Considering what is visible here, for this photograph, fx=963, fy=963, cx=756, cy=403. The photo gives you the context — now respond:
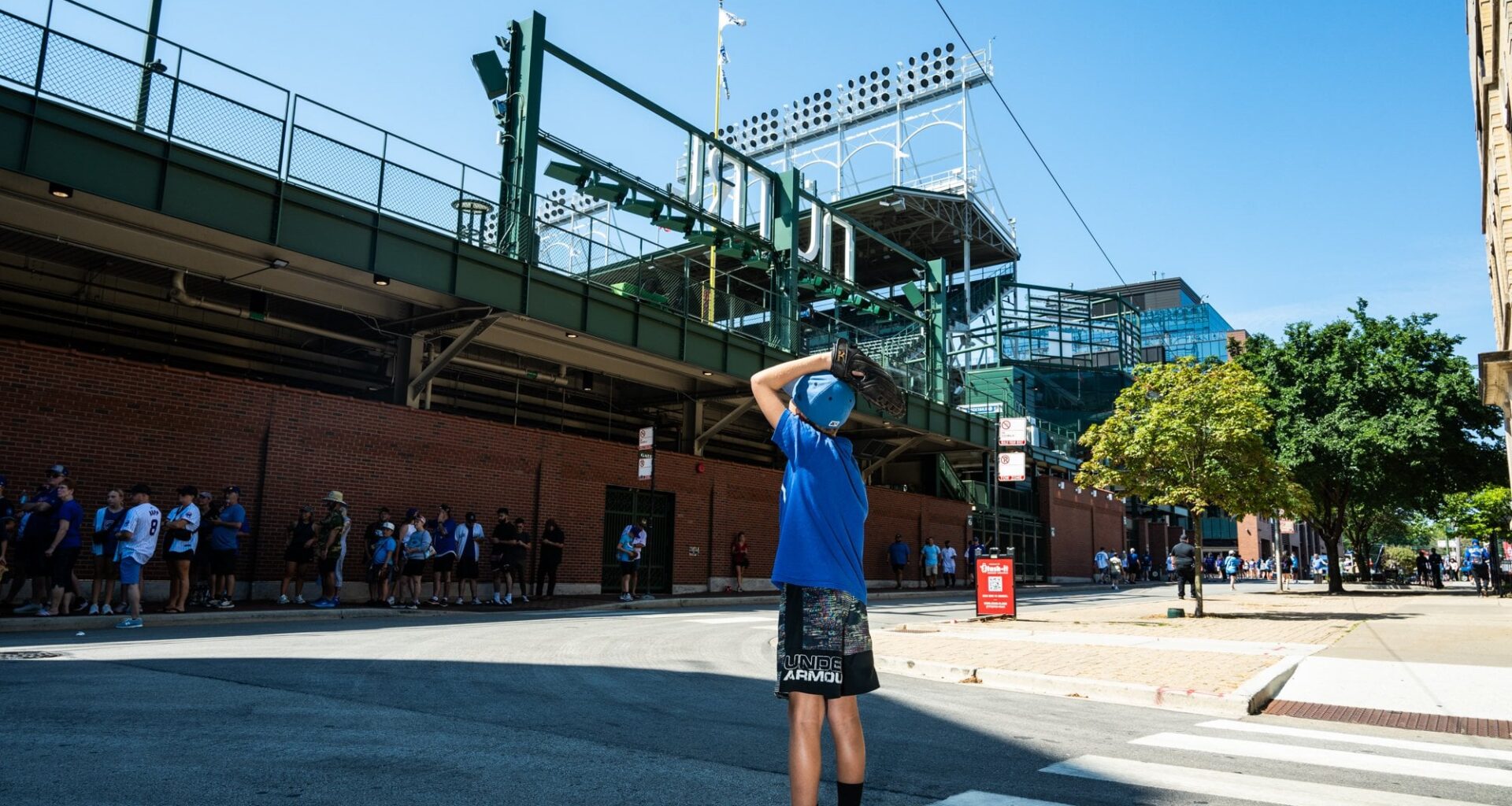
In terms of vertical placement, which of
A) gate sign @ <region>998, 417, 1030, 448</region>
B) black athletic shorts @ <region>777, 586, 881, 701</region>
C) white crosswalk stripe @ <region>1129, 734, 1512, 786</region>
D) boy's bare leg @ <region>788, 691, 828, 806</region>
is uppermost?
gate sign @ <region>998, 417, 1030, 448</region>

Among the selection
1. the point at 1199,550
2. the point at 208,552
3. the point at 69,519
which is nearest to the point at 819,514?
the point at 69,519

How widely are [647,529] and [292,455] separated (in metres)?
9.63

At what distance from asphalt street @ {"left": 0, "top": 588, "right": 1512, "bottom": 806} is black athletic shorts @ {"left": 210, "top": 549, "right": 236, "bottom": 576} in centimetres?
552

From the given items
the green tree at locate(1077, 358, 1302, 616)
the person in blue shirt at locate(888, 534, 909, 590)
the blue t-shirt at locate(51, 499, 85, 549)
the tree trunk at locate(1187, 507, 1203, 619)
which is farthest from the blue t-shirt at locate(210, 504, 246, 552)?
the person in blue shirt at locate(888, 534, 909, 590)

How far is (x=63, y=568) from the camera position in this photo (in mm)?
12141

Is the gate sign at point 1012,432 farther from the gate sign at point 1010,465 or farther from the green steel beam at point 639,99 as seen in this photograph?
the green steel beam at point 639,99

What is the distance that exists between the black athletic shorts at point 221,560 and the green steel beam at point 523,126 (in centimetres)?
872

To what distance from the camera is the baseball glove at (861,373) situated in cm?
345

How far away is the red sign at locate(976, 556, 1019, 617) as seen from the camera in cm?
1723

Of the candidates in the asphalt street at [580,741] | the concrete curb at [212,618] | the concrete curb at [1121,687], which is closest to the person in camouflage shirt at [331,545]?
the concrete curb at [212,618]

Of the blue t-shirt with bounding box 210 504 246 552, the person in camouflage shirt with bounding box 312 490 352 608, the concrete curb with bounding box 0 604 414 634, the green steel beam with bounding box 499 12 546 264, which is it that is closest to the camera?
the concrete curb with bounding box 0 604 414 634

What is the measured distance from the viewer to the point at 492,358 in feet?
80.4

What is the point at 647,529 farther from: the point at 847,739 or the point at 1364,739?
the point at 847,739

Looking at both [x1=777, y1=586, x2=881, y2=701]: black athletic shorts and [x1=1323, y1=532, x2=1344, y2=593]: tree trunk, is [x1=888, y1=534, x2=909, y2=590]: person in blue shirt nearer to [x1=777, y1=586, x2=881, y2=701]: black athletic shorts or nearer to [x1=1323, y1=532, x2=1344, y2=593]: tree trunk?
[x1=1323, y1=532, x2=1344, y2=593]: tree trunk
